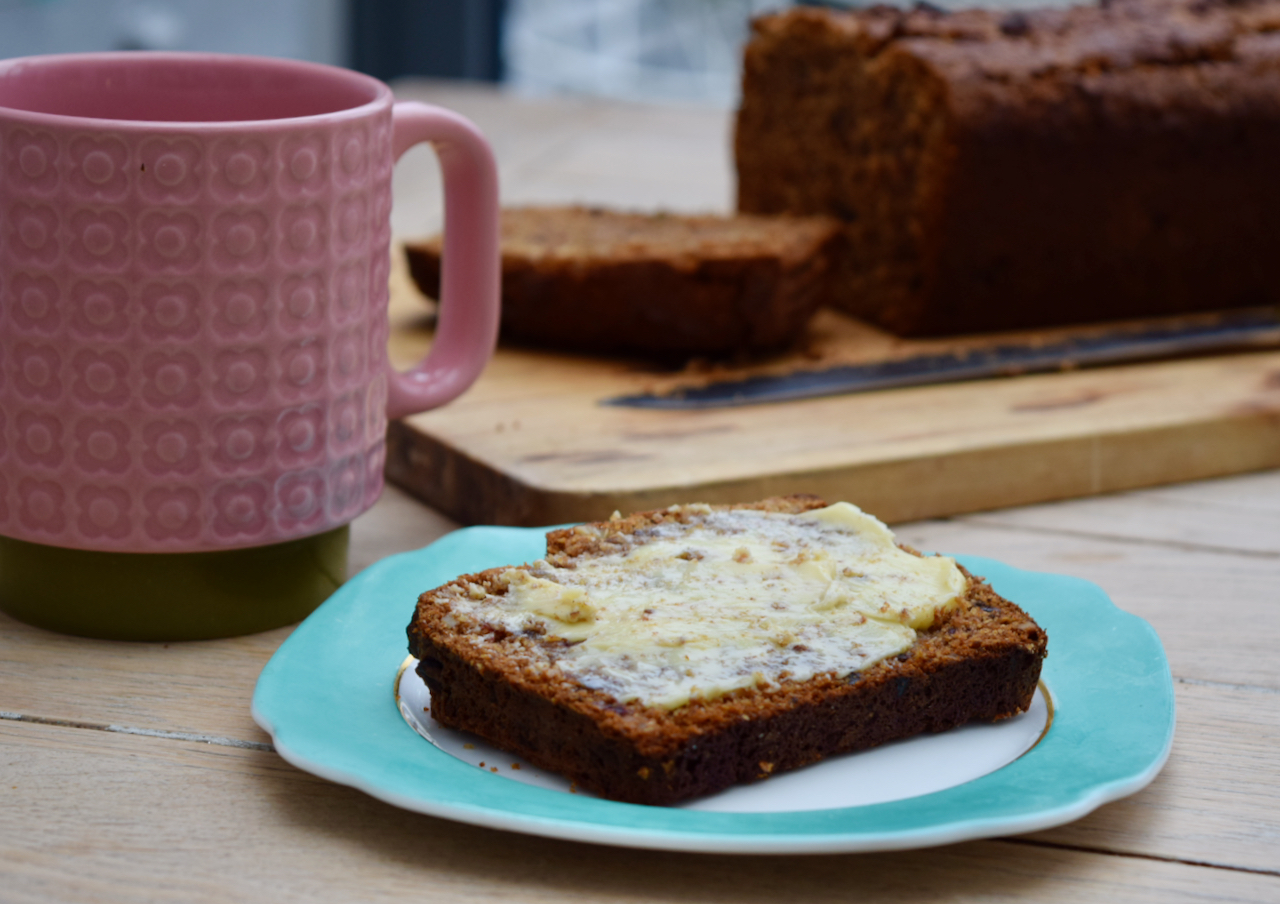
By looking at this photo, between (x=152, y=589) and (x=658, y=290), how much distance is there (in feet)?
2.57

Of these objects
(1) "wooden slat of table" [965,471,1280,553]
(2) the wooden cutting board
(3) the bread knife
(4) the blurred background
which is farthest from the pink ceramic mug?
(4) the blurred background

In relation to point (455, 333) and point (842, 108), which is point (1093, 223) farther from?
point (455, 333)

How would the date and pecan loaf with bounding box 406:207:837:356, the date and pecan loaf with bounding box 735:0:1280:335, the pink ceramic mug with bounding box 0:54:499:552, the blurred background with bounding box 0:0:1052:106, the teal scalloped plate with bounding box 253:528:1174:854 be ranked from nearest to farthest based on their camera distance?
the teal scalloped plate with bounding box 253:528:1174:854
the pink ceramic mug with bounding box 0:54:499:552
the date and pecan loaf with bounding box 406:207:837:356
the date and pecan loaf with bounding box 735:0:1280:335
the blurred background with bounding box 0:0:1052:106

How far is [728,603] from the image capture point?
0.84m

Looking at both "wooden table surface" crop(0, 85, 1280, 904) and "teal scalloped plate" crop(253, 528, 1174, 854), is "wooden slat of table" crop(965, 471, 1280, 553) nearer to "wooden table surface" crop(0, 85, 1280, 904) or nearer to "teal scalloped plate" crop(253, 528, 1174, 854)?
"wooden table surface" crop(0, 85, 1280, 904)

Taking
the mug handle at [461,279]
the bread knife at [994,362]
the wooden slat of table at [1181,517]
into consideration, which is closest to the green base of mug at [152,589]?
the mug handle at [461,279]

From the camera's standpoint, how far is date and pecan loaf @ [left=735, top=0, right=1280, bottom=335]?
1.75 metres

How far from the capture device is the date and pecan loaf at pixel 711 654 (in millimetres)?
734

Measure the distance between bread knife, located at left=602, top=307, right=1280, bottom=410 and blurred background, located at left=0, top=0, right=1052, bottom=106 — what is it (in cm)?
165

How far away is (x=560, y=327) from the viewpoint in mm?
1623

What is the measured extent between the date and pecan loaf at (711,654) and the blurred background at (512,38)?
2490mm

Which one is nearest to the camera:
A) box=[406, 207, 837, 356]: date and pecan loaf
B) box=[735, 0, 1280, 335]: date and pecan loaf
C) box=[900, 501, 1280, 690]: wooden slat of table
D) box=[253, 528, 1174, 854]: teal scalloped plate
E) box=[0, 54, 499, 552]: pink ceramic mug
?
box=[253, 528, 1174, 854]: teal scalloped plate

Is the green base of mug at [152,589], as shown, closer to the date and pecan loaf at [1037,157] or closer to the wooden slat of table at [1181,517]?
the wooden slat of table at [1181,517]

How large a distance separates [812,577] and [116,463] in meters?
0.44
